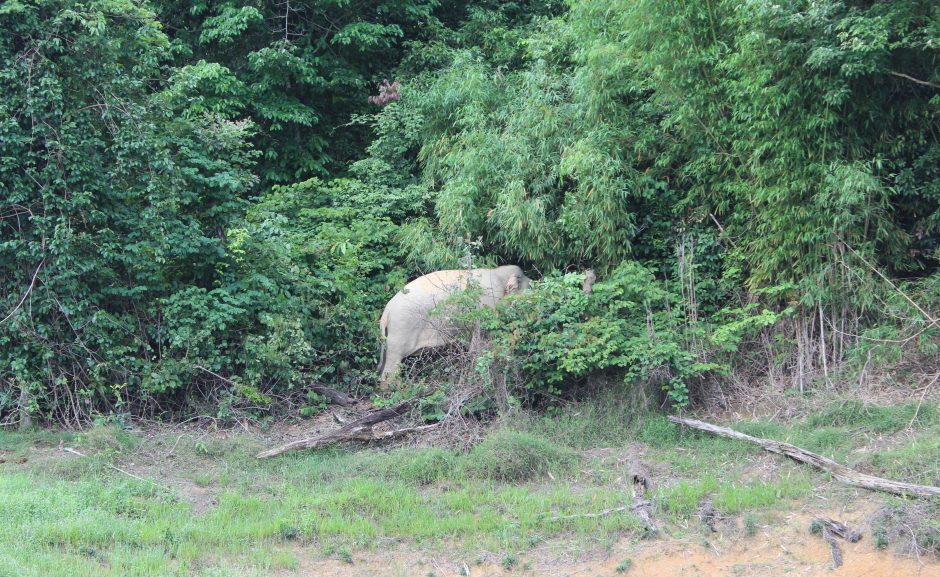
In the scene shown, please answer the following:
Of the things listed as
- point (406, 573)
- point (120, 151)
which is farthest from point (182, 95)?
point (406, 573)

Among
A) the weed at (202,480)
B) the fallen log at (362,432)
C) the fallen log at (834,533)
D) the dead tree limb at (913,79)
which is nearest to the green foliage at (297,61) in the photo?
the fallen log at (362,432)

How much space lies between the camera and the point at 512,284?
10.8 m

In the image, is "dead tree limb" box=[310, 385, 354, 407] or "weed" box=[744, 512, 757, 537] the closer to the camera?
"weed" box=[744, 512, 757, 537]

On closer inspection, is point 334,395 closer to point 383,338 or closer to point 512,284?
point 383,338

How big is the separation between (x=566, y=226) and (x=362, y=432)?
3.49 m

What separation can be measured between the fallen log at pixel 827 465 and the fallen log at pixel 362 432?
285 cm

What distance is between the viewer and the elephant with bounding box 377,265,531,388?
1061 cm

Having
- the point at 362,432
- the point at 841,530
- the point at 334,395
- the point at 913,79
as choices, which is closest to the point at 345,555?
the point at 362,432

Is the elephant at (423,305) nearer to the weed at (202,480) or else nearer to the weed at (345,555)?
the weed at (202,480)

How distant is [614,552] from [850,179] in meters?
4.62

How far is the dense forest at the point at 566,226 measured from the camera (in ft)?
30.7

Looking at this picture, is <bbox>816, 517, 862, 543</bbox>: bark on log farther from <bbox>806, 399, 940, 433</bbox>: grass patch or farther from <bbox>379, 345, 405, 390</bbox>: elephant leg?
<bbox>379, 345, 405, 390</bbox>: elephant leg

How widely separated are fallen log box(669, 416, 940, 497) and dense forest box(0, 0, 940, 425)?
0.52 metres

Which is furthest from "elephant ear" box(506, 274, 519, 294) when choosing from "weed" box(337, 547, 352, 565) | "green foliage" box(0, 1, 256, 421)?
"weed" box(337, 547, 352, 565)
